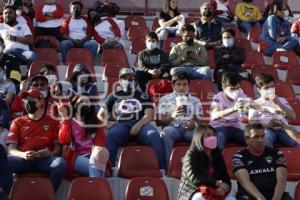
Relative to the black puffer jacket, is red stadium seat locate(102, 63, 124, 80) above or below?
above

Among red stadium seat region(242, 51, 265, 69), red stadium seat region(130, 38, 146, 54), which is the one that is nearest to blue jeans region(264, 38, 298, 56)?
red stadium seat region(242, 51, 265, 69)

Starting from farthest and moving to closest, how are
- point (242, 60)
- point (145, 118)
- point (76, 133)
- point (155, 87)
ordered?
point (242, 60) < point (155, 87) < point (145, 118) < point (76, 133)

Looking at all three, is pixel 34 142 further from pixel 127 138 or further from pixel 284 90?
pixel 284 90

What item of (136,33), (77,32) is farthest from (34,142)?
(136,33)

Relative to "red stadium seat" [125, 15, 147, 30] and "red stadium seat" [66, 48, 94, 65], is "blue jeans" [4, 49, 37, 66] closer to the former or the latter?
"red stadium seat" [66, 48, 94, 65]

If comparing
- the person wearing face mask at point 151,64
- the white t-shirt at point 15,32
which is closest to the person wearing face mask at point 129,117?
the person wearing face mask at point 151,64

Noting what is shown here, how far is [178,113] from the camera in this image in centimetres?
894

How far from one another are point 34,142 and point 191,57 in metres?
3.57

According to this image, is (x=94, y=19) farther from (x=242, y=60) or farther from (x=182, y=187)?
(x=182, y=187)

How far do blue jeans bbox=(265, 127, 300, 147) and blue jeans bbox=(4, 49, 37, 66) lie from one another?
3.94m

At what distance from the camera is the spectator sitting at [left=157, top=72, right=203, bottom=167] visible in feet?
28.4

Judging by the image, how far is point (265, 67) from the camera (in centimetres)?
Answer: 1116

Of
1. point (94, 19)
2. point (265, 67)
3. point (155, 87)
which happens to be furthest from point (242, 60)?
point (94, 19)

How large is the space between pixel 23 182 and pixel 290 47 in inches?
255
